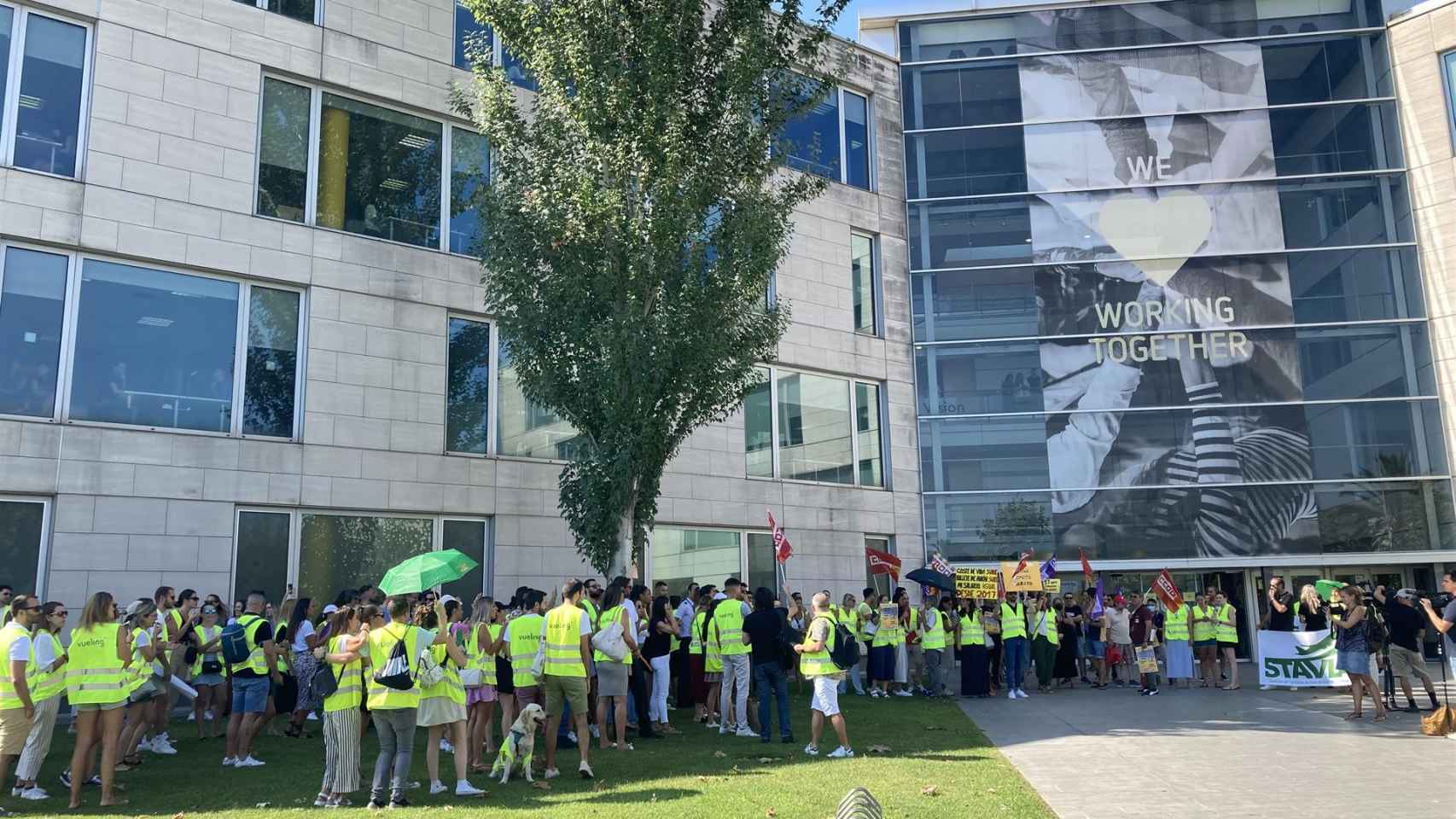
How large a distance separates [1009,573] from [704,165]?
1379 centimetres

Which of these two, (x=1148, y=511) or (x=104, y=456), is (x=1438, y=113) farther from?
(x=104, y=456)

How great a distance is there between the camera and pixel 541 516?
19.2m

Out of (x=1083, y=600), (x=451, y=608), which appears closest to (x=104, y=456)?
(x=451, y=608)

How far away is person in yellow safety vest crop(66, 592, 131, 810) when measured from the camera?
9.20 m

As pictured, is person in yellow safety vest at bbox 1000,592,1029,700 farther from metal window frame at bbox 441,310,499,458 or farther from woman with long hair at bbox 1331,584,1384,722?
metal window frame at bbox 441,310,499,458

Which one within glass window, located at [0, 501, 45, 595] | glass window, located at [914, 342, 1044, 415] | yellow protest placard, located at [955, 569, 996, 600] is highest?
glass window, located at [914, 342, 1044, 415]

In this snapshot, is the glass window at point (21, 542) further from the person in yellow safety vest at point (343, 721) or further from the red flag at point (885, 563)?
the red flag at point (885, 563)

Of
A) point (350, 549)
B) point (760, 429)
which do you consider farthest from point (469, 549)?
point (760, 429)

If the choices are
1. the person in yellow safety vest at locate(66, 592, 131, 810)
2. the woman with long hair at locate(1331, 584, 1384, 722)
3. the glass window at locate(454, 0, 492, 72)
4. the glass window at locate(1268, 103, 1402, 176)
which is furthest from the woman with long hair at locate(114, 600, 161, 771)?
the glass window at locate(1268, 103, 1402, 176)

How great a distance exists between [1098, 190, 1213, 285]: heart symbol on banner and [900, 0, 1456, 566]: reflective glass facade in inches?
2.7

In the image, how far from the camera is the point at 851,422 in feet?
83.8

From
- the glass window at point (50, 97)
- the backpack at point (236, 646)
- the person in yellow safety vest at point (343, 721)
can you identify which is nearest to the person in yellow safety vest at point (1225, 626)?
the person in yellow safety vest at point (343, 721)

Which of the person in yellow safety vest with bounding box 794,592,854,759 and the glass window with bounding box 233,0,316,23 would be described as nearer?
the person in yellow safety vest with bounding box 794,592,854,759

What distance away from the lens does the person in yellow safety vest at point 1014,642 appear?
60.1ft
